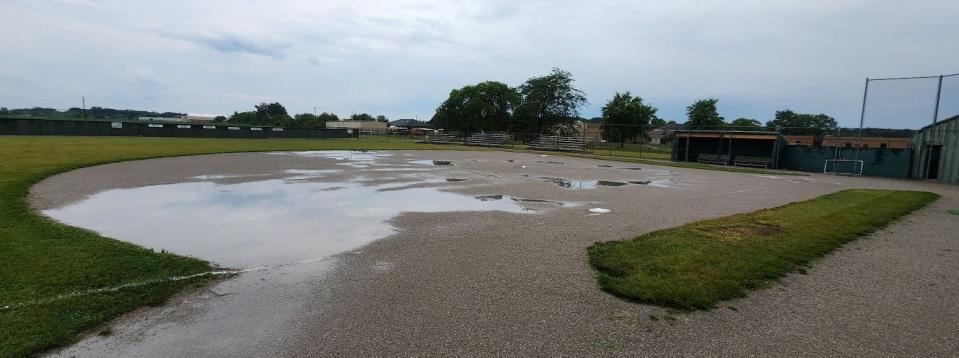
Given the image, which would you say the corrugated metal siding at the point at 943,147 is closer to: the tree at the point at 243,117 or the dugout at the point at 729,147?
the dugout at the point at 729,147

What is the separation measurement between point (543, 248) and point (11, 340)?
16.6 feet

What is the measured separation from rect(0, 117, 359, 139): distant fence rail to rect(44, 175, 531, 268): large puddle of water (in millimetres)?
40800

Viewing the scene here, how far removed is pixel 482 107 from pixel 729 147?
44064 mm

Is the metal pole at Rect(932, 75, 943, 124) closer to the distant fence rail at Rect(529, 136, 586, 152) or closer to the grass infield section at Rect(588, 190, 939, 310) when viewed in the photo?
the grass infield section at Rect(588, 190, 939, 310)

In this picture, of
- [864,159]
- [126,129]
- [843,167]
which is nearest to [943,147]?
[864,159]

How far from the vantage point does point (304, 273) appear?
498 centimetres

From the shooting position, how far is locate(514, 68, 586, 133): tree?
67.9 metres

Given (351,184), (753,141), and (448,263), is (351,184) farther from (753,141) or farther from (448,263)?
(753,141)

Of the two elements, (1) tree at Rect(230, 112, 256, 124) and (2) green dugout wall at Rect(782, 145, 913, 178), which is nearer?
(2) green dugout wall at Rect(782, 145, 913, 178)

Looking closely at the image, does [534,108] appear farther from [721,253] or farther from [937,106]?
[721,253]

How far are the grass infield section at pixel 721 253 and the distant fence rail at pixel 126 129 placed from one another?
49.9m

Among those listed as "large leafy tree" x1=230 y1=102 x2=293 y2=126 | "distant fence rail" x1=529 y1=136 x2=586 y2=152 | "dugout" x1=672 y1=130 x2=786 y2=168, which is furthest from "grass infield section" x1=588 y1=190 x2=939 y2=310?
"large leafy tree" x1=230 y1=102 x2=293 y2=126

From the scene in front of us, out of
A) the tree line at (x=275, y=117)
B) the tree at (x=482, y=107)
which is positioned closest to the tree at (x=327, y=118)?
the tree line at (x=275, y=117)

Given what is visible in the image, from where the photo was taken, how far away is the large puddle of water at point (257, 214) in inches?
235
